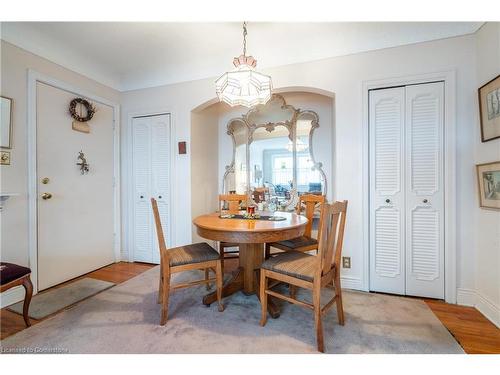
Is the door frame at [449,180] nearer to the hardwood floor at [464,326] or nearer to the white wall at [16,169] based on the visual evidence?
the hardwood floor at [464,326]

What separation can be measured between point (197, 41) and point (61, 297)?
2900mm

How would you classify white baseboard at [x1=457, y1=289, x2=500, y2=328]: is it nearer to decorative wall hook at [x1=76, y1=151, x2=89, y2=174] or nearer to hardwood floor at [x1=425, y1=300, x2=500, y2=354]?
hardwood floor at [x1=425, y1=300, x2=500, y2=354]

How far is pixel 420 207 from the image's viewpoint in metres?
2.18

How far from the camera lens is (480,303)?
1941 mm

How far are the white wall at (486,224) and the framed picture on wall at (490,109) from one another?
61 millimetres

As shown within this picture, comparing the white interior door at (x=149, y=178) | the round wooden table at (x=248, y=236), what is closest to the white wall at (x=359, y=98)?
the white interior door at (x=149, y=178)

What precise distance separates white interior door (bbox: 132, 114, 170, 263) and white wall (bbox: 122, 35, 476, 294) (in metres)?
0.39

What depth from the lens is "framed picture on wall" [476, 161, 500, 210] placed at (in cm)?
172

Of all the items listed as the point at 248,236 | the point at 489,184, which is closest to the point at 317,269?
the point at 248,236

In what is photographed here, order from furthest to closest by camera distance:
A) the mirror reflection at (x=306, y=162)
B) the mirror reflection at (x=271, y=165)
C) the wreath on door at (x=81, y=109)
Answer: the mirror reflection at (x=271, y=165)
the mirror reflection at (x=306, y=162)
the wreath on door at (x=81, y=109)

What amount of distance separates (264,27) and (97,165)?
2.58 meters

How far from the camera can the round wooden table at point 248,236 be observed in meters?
1.72

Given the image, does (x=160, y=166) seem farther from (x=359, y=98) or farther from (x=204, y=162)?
(x=359, y=98)
